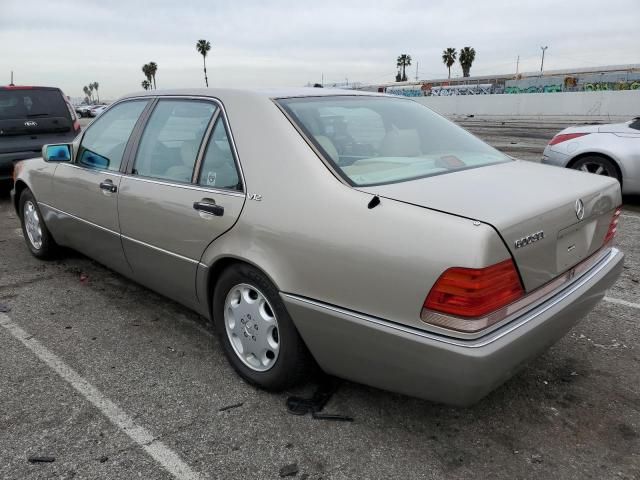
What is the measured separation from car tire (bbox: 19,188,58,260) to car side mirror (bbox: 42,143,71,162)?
81 centimetres

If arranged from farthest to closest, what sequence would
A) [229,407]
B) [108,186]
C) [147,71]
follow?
[147,71], [108,186], [229,407]

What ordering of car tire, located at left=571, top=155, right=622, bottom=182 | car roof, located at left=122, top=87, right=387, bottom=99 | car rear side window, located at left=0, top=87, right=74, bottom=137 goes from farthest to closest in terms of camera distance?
car rear side window, located at left=0, top=87, right=74, bottom=137
car tire, located at left=571, top=155, right=622, bottom=182
car roof, located at left=122, top=87, right=387, bottom=99

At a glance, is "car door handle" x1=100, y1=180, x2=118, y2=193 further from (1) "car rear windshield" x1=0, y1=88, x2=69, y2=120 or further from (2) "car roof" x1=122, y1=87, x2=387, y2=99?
(1) "car rear windshield" x1=0, y1=88, x2=69, y2=120

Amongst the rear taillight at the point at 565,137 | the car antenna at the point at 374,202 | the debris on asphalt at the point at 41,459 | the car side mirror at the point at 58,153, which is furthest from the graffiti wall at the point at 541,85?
the debris on asphalt at the point at 41,459

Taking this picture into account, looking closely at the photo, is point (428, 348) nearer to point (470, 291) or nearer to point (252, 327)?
point (470, 291)

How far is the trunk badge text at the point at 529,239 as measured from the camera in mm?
2097

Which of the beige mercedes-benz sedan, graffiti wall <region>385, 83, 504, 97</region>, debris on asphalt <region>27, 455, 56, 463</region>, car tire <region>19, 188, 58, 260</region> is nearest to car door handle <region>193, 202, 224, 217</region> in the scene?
the beige mercedes-benz sedan

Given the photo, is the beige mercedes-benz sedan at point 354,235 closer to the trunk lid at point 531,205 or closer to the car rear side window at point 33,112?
the trunk lid at point 531,205

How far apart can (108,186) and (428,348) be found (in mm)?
2565

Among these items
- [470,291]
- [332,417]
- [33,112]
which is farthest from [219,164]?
[33,112]

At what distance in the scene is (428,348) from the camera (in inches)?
81.6

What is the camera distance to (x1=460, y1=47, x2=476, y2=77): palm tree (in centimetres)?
7594

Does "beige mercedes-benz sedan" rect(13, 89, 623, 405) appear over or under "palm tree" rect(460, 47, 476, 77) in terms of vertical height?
under

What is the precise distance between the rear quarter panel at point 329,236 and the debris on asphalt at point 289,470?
2.38 feet
